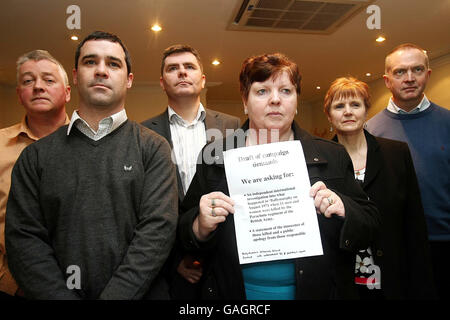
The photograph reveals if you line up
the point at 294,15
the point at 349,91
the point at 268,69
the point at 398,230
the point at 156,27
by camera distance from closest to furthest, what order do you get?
the point at 268,69 < the point at 398,230 < the point at 349,91 < the point at 294,15 < the point at 156,27

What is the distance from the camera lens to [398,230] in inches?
65.4

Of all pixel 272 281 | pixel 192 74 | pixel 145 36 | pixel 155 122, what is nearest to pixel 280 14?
pixel 145 36

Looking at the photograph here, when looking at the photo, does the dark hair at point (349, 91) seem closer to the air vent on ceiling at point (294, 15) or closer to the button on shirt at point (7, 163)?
the button on shirt at point (7, 163)

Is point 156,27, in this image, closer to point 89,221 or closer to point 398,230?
point 89,221

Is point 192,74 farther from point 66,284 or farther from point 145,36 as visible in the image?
point 145,36

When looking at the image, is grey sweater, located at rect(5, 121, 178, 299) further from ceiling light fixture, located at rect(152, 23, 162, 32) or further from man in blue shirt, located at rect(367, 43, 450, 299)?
ceiling light fixture, located at rect(152, 23, 162, 32)

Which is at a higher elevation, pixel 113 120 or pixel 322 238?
pixel 113 120

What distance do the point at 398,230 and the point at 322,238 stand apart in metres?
0.69

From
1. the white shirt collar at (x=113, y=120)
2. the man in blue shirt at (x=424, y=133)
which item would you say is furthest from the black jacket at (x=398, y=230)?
the white shirt collar at (x=113, y=120)

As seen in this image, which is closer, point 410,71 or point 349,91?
point 349,91

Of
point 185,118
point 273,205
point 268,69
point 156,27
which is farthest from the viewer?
point 156,27

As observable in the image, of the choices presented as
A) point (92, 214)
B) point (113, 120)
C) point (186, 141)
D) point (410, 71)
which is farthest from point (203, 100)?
point (92, 214)

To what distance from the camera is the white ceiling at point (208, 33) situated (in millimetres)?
4203

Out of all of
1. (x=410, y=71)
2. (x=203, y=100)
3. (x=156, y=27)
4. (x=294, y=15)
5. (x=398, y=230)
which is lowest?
(x=398, y=230)
